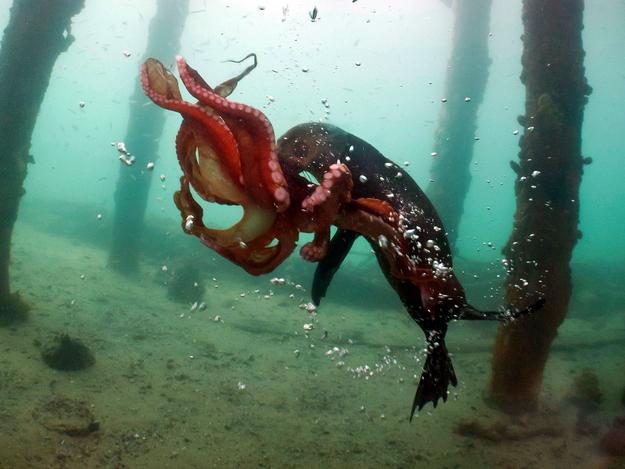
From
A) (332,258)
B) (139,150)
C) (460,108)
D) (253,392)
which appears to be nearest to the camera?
(332,258)

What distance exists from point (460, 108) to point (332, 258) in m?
16.9

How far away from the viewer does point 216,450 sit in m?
5.21

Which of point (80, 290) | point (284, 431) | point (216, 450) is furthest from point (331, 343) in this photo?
point (80, 290)

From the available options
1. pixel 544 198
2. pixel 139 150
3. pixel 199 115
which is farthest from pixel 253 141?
pixel 139 150

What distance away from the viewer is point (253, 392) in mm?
7176

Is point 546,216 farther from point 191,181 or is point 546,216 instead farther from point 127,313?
point 127,313

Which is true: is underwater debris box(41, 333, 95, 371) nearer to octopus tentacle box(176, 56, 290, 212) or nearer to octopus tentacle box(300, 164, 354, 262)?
octopus tentacle box(300, 164, 354, 262)

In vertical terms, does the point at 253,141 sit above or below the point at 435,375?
above

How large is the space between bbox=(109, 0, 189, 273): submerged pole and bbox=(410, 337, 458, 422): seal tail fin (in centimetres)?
1523

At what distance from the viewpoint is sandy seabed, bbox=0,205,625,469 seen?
5191 millimetres

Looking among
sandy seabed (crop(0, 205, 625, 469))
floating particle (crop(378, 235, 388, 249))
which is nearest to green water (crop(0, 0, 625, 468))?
sandy seabed (crop(0, 205, 625, 469))

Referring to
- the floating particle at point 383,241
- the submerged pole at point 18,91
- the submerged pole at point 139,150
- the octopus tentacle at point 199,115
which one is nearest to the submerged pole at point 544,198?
the floating particle at point 383,241

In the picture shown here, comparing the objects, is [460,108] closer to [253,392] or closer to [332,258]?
[253,392]

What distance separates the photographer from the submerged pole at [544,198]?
256 inches
